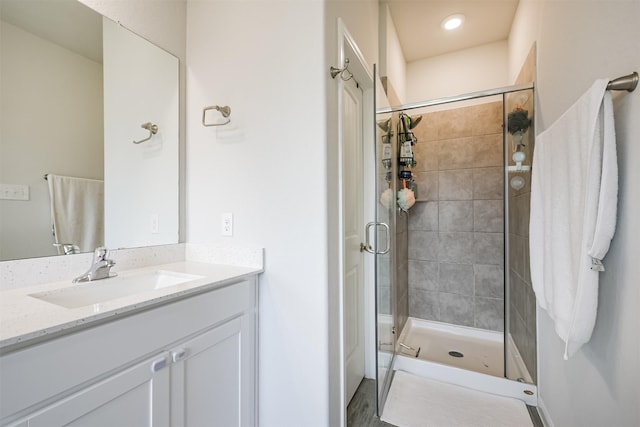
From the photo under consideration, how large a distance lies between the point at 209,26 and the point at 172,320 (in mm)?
1575

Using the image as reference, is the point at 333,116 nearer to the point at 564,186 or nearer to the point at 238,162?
the point at 238,162

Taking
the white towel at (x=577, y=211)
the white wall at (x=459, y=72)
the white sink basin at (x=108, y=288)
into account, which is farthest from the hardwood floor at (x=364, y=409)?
the white wall at (x=459, y=72)

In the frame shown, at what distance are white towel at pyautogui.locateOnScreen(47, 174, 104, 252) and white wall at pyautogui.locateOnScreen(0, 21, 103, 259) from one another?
0.03 meters

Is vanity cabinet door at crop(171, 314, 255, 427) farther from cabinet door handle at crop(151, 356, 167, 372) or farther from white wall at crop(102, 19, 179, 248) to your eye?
white wall at crop(102, 19, 179, 248)

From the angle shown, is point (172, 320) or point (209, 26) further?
point (209, 26)

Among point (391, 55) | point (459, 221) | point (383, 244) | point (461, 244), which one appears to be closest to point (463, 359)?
point (461, 244)

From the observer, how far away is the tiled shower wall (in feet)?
8.70

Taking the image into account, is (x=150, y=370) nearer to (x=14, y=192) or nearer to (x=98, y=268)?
(x=98, y=268)

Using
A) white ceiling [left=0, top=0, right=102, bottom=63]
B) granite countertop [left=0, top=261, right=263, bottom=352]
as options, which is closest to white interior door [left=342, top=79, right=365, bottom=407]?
granite countertop [left=0, top=261, right=263, bottom=352]

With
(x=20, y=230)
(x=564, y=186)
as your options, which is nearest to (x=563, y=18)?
(x=564, y=186)

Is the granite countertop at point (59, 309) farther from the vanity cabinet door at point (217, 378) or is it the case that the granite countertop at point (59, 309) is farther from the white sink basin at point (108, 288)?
the vanity cabinet door at point (217, 378)

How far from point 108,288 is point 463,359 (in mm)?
2568

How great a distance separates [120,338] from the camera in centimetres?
79

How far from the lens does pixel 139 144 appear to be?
145cm
